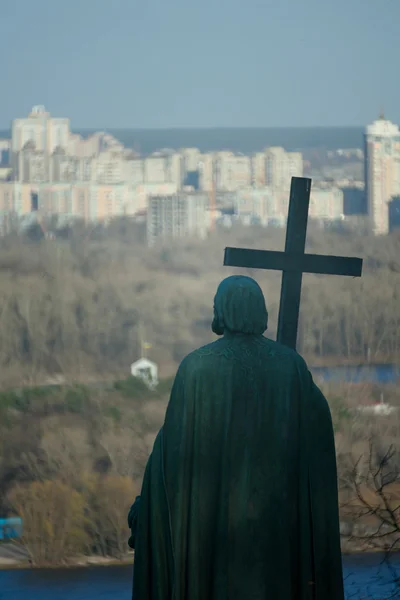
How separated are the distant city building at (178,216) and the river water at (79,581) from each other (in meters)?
19.3

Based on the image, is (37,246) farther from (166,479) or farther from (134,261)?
(166,479)

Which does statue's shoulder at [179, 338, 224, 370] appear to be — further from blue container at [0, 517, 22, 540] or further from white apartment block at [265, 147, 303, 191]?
white apartment block at [265, 147, 303, 191]

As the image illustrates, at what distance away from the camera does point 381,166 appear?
3005 centimetres

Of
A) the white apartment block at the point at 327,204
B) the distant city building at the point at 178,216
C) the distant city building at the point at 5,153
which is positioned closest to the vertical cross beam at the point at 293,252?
the white apartment block at the point at 327,204

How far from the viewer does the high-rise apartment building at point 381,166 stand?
28000mm

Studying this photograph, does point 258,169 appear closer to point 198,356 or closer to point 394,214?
point 394,214

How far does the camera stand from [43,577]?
10.1 metres

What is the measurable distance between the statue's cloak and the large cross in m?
0.33

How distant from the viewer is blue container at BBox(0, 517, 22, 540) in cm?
1138

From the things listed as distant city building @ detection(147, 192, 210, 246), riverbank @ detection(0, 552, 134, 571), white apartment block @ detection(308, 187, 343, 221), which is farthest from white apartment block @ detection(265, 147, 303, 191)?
riverbank @ detection(0, 552, 134, 571)

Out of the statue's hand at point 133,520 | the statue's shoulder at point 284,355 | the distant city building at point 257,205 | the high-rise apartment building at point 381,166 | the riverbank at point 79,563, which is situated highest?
the high-rise apartment building at point 381,166

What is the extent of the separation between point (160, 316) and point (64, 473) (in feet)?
33.8

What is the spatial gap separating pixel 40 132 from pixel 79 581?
23.6 m

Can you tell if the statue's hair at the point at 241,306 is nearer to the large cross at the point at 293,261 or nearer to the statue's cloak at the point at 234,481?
the statue's cloak at the point at 234,481
